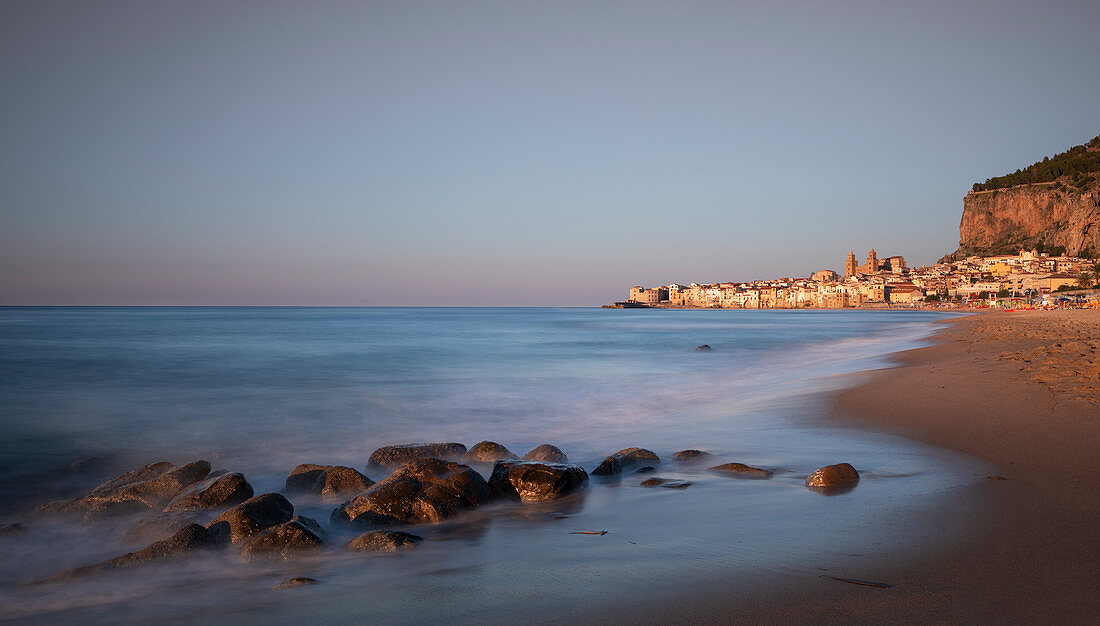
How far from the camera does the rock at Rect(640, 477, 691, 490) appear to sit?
4695mm

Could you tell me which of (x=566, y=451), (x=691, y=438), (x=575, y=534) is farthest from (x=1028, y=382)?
(x=575, y=534)

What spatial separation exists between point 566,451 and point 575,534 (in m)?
3.21

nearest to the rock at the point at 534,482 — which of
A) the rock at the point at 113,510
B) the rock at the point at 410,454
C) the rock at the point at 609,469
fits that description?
the rock at the point at 609,469

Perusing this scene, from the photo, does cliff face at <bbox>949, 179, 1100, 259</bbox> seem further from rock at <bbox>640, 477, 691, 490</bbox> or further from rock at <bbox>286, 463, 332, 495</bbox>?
rock at <bbox>286, 463, 332, 495</bbox>

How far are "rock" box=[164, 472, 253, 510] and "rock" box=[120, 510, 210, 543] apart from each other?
0.24 meters

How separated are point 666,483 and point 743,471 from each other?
673 mm

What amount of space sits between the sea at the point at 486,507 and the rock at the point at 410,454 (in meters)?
0.24

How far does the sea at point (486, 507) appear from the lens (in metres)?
2.91

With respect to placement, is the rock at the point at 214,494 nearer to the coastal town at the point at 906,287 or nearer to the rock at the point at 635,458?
the rock at the point at 635,458

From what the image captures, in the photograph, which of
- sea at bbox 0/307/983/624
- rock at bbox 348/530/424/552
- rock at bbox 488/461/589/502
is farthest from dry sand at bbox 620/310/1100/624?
rock at bbox 488/461/589/502

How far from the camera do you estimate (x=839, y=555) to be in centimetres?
298

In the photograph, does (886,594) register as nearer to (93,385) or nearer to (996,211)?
(93,385)

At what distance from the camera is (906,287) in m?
110

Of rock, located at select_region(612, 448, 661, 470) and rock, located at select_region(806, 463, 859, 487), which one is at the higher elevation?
rock, located at select_region(806, 463, 859, 487)
